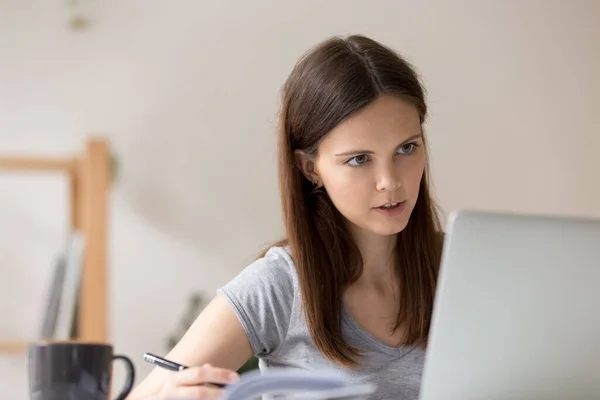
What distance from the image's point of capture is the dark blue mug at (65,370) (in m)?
0.91

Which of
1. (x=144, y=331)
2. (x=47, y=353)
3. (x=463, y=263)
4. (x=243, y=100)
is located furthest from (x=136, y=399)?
(x=243, y=100)

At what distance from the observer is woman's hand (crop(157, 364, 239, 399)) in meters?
1.01

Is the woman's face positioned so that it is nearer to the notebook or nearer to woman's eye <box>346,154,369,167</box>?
woman's eye <box>346,154,369,167</box>

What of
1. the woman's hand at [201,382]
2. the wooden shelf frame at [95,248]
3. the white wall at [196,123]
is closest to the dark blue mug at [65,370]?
the woman's hand at [201,382]

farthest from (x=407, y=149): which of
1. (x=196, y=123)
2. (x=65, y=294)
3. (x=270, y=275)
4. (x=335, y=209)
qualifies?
(x=196, y=123)

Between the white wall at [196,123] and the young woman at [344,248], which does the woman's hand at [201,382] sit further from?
the white wall at [196,123]

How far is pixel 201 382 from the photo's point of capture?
103cm

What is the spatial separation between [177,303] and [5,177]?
72 cm

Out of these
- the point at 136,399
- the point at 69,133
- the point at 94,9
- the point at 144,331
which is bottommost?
the point at 144,331

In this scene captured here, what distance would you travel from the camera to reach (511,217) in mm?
843

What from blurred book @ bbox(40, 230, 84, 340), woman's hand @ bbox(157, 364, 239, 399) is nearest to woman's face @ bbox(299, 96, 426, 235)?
woman's hand @ bbox(157, 364, 239, 399)

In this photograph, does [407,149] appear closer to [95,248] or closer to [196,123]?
[95,248]

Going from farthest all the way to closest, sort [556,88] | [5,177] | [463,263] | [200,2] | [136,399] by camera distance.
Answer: [556,88] < [200,2] < [5,177] < [136,399] < [463,263]

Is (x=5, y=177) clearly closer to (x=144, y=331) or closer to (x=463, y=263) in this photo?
(x=144, y=331)
